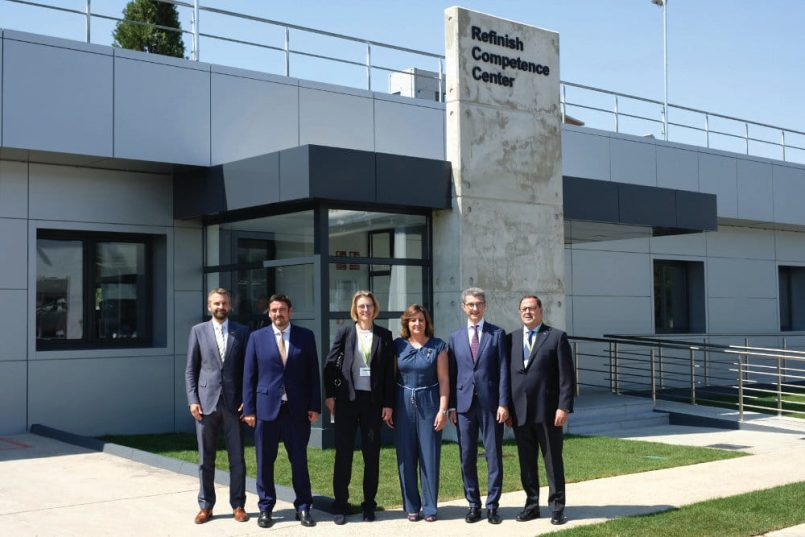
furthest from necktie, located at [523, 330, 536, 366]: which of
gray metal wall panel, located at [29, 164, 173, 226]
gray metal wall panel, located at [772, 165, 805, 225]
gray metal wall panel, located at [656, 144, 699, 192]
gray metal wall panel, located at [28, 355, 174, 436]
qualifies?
gray metal wall panel, located at [772, 165, 805, 225]

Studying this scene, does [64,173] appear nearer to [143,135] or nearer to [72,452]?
[143,135]

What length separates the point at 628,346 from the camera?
2066 centimetres

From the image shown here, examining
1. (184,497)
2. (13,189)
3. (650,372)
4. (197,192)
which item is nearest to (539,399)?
(184,497)

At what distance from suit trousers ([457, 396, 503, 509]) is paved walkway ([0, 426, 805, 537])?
9.8 inches

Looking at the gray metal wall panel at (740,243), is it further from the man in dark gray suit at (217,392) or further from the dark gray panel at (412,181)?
the man in dark gray suit at (217,392)

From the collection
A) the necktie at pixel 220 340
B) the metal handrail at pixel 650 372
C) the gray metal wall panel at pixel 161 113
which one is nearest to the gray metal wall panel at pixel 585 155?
the metal handrail at pixel 650 372

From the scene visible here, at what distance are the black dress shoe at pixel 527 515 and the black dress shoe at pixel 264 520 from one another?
6.76 ft

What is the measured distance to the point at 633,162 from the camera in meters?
20.5

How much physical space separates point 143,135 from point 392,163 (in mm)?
3786

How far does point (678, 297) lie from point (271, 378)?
1694 cm

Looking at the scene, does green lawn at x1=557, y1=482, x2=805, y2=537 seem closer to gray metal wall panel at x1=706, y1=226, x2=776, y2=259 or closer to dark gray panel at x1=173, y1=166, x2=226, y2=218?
dark gray panel at x1=173, y1=166, x2=226, y2=218

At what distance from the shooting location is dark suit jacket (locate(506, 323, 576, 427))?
26.6ft

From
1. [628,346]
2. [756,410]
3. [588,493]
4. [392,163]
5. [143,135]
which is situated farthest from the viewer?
[628,346]

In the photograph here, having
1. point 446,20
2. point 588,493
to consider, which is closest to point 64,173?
point 446,20
